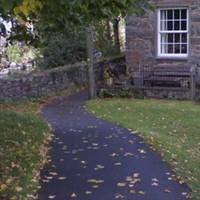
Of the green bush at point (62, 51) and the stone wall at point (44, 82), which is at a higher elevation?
the green bush at point (62, 51)

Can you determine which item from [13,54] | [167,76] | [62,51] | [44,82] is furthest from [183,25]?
[13,54]

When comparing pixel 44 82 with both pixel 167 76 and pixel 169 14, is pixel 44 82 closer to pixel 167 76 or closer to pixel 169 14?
pixel 167 76

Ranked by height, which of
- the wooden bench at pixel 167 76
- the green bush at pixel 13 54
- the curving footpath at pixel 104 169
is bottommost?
the curving footpath at pixel 104 169

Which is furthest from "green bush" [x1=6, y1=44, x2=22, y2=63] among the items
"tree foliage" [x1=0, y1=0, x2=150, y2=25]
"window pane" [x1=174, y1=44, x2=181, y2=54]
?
"tree foliage" [x1=0, y1=0, x2=150, y2=25]

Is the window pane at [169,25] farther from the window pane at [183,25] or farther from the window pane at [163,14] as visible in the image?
the window pane at [183,25]

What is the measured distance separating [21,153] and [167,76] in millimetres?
11550

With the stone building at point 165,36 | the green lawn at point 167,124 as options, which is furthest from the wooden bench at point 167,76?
the green lawn at point 167,124

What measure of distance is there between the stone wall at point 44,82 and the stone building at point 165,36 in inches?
63.1

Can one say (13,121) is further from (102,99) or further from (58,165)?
(102,99)

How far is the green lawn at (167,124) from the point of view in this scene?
9709 mm

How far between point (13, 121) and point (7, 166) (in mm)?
3683

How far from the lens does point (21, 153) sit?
9.69 meters

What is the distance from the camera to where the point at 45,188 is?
7.94 meters

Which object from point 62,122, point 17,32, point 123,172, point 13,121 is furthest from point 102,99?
point 123,172
